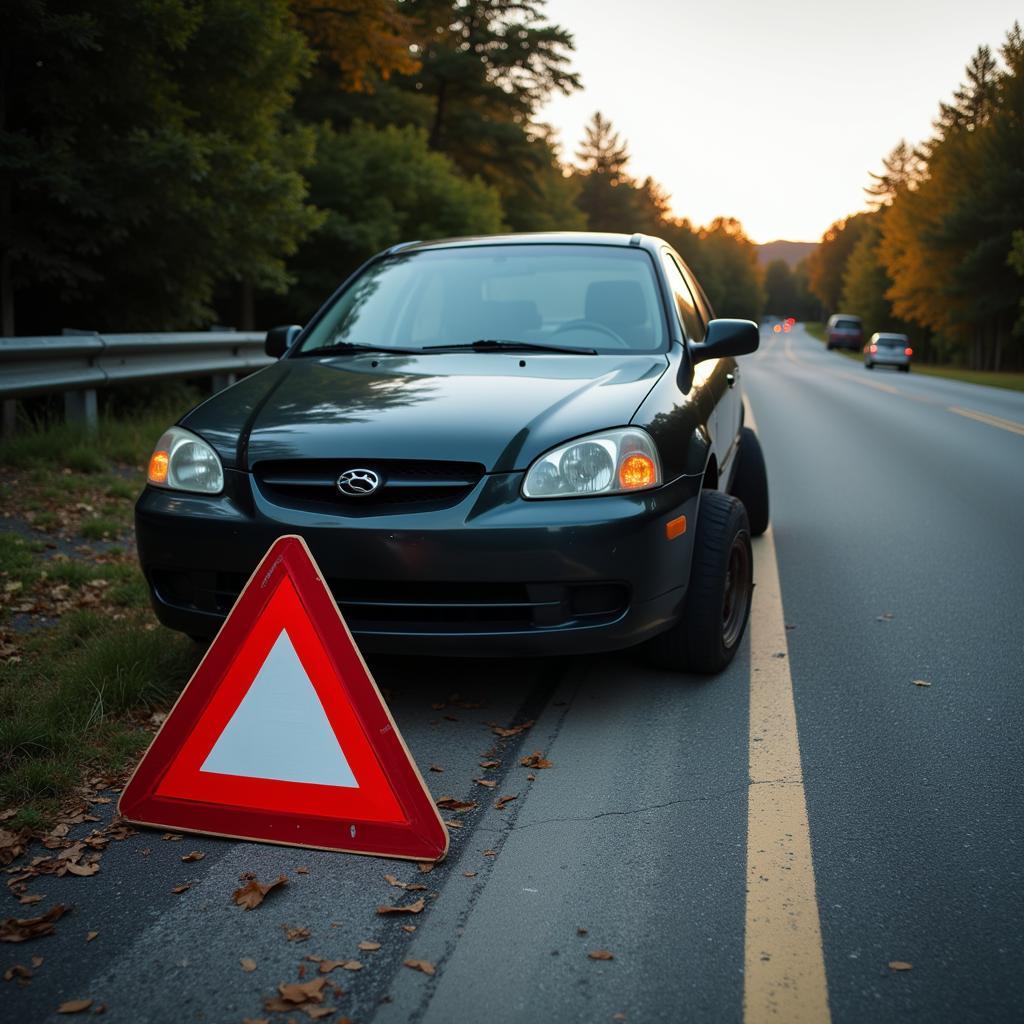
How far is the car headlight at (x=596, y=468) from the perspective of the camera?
3623 millimetres

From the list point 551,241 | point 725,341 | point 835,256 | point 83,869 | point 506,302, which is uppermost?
point 835,256

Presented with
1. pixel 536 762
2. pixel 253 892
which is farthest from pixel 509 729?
pixel 253 892

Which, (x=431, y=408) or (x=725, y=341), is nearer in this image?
(x=431, y=408)

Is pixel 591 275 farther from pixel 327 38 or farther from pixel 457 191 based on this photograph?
pixel 457 191

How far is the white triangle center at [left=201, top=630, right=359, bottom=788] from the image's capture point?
9.34 feet

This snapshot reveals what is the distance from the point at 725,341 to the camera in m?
4.80

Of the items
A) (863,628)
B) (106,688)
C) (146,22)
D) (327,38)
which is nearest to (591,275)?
(863,628)

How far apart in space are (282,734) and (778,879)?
51.4 inches

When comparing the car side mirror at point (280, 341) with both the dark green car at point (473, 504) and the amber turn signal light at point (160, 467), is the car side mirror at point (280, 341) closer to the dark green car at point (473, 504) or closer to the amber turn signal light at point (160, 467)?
the dark green car at point (473, 504)

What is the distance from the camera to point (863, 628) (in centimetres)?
502

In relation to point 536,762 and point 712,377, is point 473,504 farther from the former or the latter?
point 712,377

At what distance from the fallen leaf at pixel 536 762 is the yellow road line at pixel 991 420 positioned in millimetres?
12212

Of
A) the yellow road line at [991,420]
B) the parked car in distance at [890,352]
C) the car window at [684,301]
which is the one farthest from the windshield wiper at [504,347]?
the parked car in distance at [890,352]

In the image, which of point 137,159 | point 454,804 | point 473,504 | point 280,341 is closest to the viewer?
point 454,804
